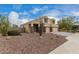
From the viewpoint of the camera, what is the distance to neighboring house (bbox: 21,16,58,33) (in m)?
5.79

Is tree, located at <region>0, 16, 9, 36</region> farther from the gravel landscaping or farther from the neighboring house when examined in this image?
the neighboring house

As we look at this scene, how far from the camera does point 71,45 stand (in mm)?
5754

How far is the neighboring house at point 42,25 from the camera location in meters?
5.79

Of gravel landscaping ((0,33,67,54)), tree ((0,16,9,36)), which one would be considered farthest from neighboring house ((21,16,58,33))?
tree ((0,16,9,36))

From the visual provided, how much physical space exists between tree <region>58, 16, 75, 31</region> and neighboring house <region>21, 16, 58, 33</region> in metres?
0.10

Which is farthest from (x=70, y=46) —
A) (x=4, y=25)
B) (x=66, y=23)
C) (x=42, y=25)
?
(x=4, y=25)

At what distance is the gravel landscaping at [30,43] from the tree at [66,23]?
17cm

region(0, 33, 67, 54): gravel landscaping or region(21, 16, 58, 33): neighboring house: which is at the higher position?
region(21, 16, 58, 33): neighboring house

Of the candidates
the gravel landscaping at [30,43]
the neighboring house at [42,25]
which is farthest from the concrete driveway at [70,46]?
the neighboring house at [42,25]
